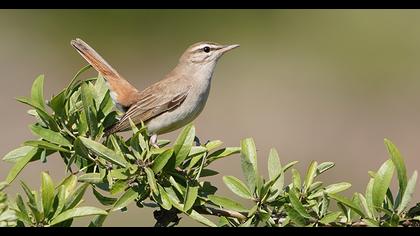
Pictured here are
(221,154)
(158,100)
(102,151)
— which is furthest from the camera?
(158,100)

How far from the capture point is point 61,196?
3.04m

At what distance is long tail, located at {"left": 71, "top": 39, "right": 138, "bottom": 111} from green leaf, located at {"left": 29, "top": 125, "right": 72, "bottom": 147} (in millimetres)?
2510

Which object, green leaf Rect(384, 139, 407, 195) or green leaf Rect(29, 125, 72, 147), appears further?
green leaf Rect(29, 125, 72, 147)

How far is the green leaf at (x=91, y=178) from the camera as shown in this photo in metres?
3.19

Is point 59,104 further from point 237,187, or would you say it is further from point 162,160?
point 237,187

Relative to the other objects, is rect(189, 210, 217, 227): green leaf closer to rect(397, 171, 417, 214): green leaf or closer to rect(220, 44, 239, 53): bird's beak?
rect(397, 171, 417, 214): green leaf

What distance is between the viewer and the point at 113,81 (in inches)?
233

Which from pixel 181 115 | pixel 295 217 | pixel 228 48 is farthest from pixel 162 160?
pixel 228 48

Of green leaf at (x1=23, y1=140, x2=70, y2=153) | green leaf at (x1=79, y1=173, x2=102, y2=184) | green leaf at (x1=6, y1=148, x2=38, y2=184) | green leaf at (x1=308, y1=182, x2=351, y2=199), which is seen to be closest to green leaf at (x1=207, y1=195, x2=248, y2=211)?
green leaf at (x1=308, y1=182, x2=351, y2=199)

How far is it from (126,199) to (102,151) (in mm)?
211

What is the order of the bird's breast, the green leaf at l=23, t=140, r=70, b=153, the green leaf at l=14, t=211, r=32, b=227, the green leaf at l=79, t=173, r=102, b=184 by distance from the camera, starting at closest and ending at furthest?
the green leaf at l=14, t=211, r=32, b=227 < the green leaf at l=79, t=173, r=102, b=184 < the green leaf at l=23, t=140, r=70, b=153 < the bird's breast

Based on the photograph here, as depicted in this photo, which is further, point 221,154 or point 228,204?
point 221,154

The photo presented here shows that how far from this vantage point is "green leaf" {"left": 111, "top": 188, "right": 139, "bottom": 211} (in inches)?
123
